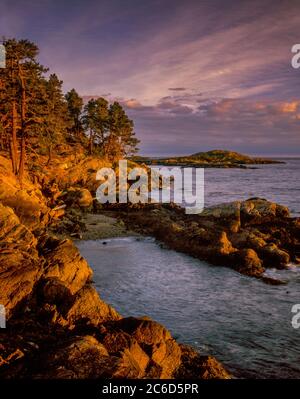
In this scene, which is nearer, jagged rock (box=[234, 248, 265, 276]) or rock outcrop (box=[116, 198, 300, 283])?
jagged rock (box=[234, 248, 265, 276])

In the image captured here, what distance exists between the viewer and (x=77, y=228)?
2972 cm

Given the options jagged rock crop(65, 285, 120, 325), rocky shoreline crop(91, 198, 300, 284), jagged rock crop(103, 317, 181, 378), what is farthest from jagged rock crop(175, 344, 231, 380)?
rocky shoreline crop(91, 198, 300, 284)

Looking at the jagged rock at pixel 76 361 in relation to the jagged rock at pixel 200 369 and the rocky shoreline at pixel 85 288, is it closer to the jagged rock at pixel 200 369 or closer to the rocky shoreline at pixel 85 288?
the rocky shoreline at pixel 85 288

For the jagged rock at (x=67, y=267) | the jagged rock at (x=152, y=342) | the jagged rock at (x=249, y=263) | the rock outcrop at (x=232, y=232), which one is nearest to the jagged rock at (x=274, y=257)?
the rock outcrop at (x=232, y=232)

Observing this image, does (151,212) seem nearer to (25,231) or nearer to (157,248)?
(157,248)

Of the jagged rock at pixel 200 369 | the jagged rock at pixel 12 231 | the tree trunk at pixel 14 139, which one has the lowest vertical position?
the jagged rock at pixel 200 369

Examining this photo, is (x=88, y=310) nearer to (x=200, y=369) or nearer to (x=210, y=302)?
(x=200, y=369)

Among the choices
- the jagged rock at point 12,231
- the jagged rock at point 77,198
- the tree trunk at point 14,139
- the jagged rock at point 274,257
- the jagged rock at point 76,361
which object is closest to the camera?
the jagged rock at point 76,361

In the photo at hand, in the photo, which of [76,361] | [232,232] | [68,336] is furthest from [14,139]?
[76,361]

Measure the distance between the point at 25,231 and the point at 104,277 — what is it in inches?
200

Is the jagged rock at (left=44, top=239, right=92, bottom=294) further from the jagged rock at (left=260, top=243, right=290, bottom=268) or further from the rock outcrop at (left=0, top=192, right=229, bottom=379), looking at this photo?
the jagged rock at (left=260, top=243, right=290, bottom=268)

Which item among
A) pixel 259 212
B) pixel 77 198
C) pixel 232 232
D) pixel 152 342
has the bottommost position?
pixel 152 342
